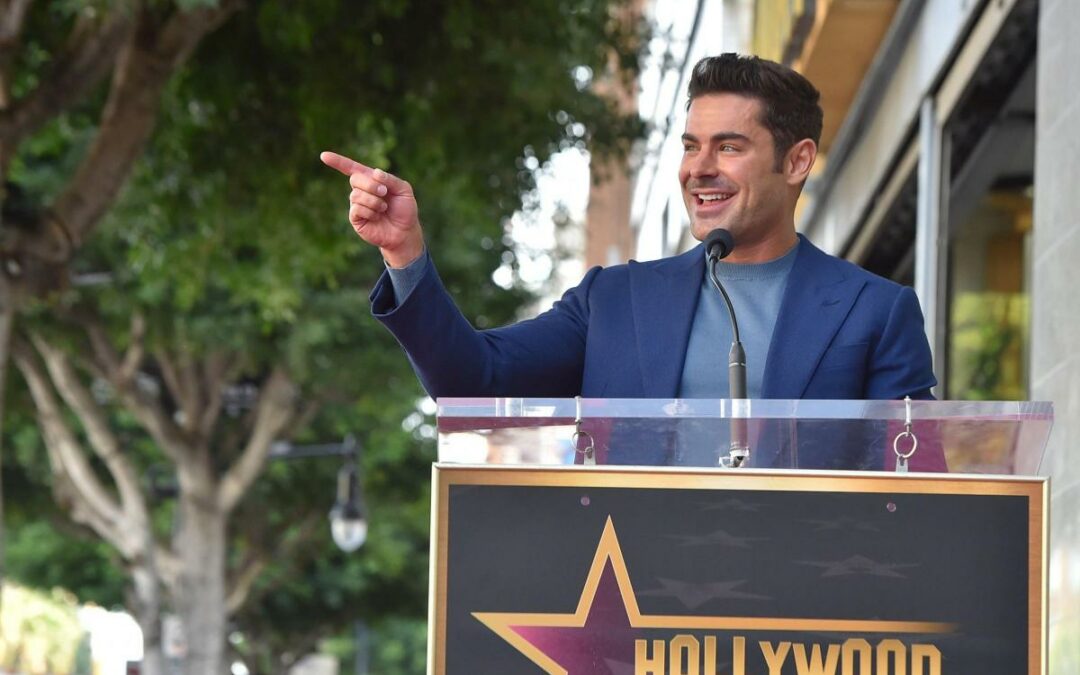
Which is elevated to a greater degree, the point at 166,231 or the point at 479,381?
the point at 166,231

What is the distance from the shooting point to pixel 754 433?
2.81m

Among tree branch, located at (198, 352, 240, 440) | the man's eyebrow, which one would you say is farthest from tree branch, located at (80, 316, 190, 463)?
the man's eyebrow

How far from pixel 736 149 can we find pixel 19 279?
28.7 ft

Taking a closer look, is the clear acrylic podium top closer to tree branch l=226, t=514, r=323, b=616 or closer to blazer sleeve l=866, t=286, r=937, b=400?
blazer sleeve l=866, t=286, r=937, b=400

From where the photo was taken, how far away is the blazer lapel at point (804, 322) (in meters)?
3.31

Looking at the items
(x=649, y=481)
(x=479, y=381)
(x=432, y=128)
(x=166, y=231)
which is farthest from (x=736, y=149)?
(x=166, y=231)

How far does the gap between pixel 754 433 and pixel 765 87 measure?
0.83m

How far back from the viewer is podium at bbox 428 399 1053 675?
273 centimetres

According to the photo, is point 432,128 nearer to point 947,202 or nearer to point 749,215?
point 947,202

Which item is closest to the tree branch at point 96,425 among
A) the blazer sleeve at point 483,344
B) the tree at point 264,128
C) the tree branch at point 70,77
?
the tree at point 264,128

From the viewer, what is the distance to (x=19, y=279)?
1152 cm

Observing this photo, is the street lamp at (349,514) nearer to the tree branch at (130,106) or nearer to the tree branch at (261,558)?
the tree branch at (261,558)

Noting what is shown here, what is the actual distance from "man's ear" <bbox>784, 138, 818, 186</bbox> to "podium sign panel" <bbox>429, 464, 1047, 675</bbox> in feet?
2.78

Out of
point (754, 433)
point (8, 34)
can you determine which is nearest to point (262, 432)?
point (8, 34)
